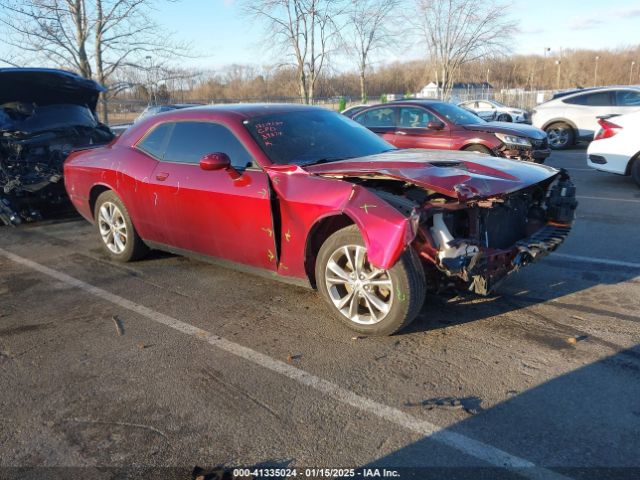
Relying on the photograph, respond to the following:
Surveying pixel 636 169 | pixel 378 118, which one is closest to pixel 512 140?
pixel 636 169

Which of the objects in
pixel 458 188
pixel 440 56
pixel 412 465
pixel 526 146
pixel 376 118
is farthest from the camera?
pixel 440 56

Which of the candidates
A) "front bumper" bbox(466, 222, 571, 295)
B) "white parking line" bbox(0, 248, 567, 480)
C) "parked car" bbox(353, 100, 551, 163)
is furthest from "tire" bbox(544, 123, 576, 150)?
"white parking line" bbox(0, 248, 567, 480)

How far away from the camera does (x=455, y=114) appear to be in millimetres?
10102

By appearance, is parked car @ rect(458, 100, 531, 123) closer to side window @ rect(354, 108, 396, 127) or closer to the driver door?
side window @ rect(354, 108, 396, 127)

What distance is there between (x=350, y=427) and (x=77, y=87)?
753cm

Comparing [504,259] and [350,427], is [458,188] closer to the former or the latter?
[504,259]

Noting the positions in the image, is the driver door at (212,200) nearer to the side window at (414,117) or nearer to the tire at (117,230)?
the tire at (117,230)

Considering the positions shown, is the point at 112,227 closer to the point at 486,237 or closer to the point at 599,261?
the point at 486,237

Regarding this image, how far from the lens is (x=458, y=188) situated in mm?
3465

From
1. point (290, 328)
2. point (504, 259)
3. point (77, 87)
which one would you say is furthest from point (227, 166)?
point (77, 87)

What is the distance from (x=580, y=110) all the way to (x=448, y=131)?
7139mm

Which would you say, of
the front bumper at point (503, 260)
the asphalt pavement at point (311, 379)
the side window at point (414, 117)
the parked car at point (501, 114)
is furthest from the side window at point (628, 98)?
the front bumper at point (503, 260)

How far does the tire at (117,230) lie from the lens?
552 centimetres

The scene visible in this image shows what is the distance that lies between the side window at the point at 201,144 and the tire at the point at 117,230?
3.06 feet
